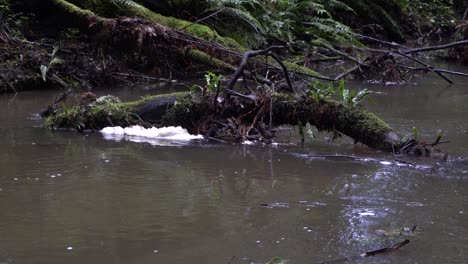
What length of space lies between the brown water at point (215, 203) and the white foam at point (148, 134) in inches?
10.8

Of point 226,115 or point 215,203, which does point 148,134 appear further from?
point 215,203

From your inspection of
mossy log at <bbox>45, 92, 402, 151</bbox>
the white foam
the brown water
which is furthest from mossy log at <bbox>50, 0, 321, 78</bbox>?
the brown water

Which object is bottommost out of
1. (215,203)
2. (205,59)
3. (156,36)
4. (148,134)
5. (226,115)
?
(215,203)

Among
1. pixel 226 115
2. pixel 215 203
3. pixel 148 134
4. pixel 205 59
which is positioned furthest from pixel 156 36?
pixel 215 203

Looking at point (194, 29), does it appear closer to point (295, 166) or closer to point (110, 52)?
point (110, 52)

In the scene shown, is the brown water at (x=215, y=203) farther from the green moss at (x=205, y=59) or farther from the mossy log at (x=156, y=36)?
the green moss at (x=205, y=59)

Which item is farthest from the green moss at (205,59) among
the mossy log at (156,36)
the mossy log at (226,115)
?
the mossy log at (226,115)

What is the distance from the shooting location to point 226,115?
6633 mm

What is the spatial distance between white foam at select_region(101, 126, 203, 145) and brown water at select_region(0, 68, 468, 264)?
273 millimetres

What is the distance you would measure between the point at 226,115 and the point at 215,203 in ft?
8.44

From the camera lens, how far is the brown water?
3.32 meters

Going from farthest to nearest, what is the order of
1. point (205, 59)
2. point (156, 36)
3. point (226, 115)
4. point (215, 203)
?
point (205, 59) → point (156, 36) → point (226, 115) → point (215, 203)

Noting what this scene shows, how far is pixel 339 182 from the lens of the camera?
4.74 meters

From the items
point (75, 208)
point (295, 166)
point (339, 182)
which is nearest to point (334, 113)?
point (295, 166)
